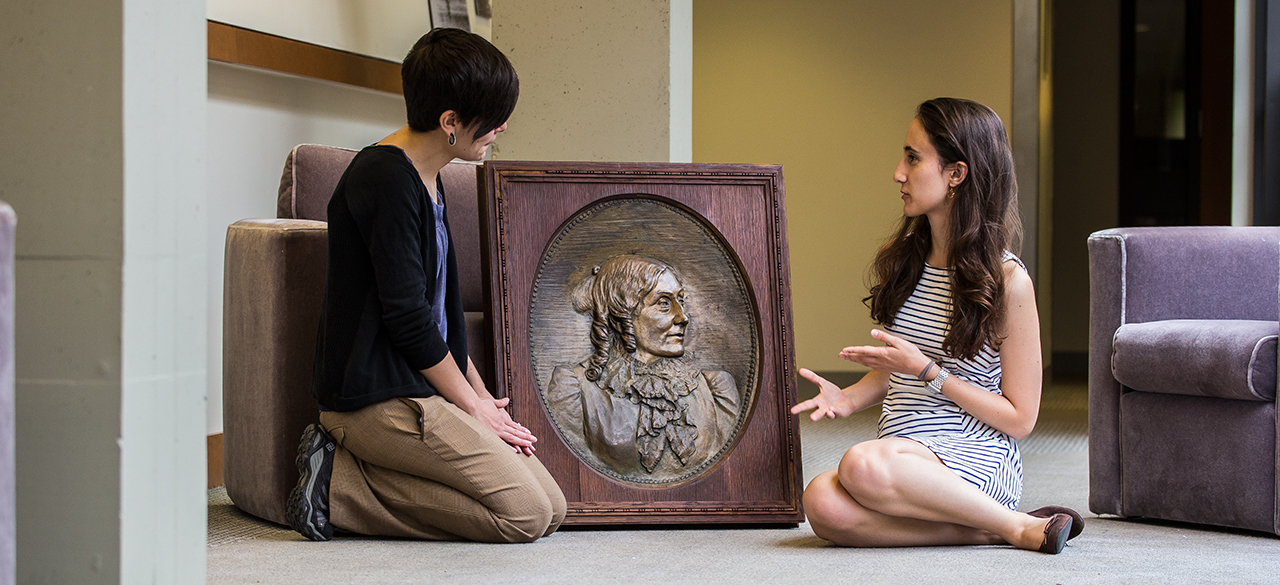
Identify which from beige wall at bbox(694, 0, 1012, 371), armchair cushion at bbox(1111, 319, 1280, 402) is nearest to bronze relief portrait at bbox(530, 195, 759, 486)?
armchair cushion at bbox(1111, 319, 1280, 402)

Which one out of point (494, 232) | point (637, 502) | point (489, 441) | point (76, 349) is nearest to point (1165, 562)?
point (637, 502)

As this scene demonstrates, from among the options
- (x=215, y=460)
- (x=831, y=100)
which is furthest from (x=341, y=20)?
(x=831, y=100)

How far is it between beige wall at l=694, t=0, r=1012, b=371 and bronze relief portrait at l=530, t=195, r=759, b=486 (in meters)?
3.34

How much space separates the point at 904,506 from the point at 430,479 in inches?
37.0

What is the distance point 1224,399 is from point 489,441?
5.28 feet

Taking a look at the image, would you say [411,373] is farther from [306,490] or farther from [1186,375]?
[1186,375]

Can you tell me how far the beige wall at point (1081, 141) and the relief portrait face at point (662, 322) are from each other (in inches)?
208

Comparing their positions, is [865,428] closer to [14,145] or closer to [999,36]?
[999,36]

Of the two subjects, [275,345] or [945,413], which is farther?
[275,345]

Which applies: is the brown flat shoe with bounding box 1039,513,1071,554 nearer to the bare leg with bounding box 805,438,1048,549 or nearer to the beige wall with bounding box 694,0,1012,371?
the bare leg with bounding box 805,438,1048,549

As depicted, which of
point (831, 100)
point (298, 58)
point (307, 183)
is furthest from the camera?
point (831, 100)

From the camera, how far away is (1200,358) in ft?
8.48

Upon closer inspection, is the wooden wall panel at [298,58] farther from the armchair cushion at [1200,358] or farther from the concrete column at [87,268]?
the armchair cushion at [1200,358]

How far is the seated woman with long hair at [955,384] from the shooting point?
90.5 inches
